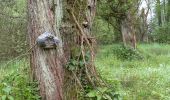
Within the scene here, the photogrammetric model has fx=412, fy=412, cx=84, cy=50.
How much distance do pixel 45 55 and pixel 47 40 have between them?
241 millimetres

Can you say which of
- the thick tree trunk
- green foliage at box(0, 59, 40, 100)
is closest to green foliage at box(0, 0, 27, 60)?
green foliage at box(0, 59, 40, 100)

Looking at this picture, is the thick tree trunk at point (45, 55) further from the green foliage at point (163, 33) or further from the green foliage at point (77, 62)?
the green foliage at point (163, 33)

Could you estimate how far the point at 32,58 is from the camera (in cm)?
562

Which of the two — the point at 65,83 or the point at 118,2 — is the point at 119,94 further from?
the point at 118,2

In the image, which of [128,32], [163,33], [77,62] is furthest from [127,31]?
[163,33]

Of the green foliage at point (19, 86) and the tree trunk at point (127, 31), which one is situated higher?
the tree trunk at point (127, 31)

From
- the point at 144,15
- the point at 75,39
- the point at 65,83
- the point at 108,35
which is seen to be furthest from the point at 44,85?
the point at 144,15

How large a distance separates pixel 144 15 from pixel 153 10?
9.94 metres

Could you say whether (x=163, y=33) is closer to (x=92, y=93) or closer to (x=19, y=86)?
(x=92, y=93)

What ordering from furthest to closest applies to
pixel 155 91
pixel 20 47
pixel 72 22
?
pixel 20 47
pixel 155 91
pixel 72 22

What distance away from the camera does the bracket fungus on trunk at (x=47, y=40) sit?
5.24 meters

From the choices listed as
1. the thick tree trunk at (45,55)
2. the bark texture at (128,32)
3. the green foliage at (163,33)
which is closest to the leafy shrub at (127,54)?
the bark texture at (128,32)

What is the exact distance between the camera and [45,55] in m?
5.43

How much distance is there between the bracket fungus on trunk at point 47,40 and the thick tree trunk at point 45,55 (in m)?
0.11
